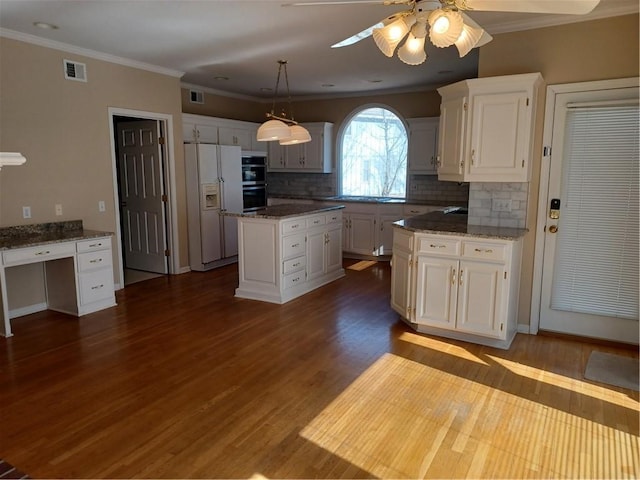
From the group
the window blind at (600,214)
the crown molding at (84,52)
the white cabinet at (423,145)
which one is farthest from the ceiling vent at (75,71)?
the window blind at (600,214)

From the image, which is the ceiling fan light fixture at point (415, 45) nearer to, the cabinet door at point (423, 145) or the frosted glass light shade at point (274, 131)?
Answer: the frosted glass light shade at point (274, 131)

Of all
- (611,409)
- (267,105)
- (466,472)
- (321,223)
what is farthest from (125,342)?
(267,105)

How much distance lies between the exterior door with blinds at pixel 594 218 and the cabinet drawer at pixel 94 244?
417 centimetres

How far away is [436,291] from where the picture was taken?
3.78 metres

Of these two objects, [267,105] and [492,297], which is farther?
[267,105]

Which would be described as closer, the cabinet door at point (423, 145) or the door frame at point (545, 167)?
the door frame at point (545, 167)

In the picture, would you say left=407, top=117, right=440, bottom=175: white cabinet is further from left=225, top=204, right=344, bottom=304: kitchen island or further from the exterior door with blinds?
the exterior door with blinds

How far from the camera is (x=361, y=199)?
7168 millimetres

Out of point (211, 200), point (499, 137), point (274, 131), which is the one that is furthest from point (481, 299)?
point (211, 200)

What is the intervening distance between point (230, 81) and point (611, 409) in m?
5.85

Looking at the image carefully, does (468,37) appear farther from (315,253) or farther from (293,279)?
(315,253)

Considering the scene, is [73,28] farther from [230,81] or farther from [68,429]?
[68,429]

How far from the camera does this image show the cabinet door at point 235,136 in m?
6.81

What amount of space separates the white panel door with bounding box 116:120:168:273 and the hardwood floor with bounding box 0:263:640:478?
6.41ft
